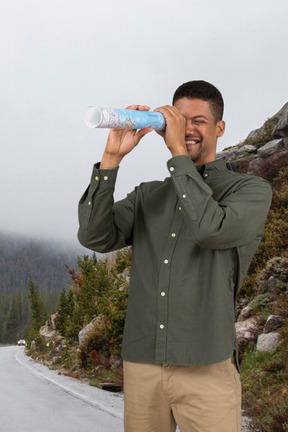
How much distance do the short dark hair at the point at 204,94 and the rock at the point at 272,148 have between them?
18.2 m

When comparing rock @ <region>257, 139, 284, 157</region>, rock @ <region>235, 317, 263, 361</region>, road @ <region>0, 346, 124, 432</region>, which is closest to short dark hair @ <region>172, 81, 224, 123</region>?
road @ <region>0, 346, 124, 432</region>

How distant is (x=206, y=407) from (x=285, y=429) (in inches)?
153

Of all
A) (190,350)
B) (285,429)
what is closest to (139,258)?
(190,350)

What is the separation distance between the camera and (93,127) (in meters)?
2.41

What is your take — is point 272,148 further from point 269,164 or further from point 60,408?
point 60,408

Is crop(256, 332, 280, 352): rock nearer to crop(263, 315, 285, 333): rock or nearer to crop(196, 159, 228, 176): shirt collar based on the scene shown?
crop(263, 315, 285, 333): rock

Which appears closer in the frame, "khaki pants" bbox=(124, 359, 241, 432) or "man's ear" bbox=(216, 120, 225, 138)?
"khaki pants" bbox=(124, 359, 241, 432)

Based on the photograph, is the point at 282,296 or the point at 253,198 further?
the point at 282,296

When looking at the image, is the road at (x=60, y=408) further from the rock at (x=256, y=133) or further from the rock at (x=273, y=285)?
the rock at (x=256, y=133)

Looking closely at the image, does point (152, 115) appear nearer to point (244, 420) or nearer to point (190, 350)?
point (190, 350)

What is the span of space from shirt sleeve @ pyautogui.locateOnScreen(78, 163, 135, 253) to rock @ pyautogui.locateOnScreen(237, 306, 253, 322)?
7743mm

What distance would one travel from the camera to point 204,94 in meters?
2.76

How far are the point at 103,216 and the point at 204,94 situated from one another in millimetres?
835

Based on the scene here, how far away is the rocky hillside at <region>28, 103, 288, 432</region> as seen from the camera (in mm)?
7422
